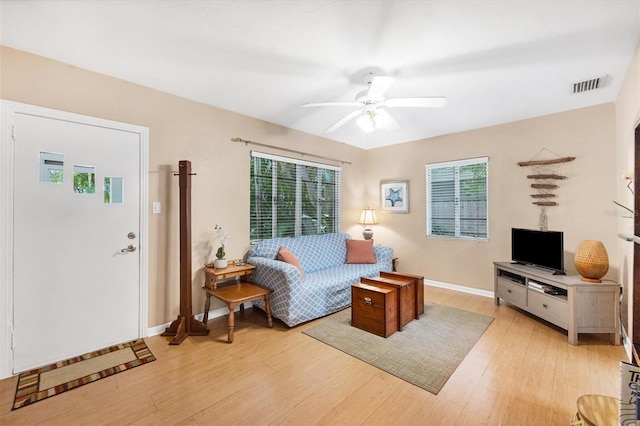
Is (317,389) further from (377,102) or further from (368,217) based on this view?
(368,217)

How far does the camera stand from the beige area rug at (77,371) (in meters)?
1.92

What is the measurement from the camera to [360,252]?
4328 millimetres

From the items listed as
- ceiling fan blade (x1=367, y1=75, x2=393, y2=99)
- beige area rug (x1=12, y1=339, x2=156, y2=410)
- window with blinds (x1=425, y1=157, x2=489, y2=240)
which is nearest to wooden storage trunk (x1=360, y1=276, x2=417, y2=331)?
window with blinds (x1=425, y1=157, x2=489, y2=240)

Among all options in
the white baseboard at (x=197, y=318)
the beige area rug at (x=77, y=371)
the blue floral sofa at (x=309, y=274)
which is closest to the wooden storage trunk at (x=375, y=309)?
the blue floral sofa at (x=309, y=274)

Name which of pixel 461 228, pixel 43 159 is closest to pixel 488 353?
pixel 461 228

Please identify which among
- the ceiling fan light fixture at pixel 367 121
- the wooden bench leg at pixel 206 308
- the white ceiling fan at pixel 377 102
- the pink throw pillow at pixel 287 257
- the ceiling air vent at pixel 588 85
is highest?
the ceiling air vent at pixel 588 85

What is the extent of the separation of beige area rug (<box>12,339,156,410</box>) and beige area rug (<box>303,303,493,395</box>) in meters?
1.57

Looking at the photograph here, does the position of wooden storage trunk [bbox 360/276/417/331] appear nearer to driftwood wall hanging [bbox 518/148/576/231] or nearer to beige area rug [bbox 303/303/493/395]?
beige area rug [bbox 303/303/493/395]

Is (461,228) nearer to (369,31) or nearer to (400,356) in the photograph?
(400,356)

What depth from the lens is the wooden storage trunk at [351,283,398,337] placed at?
2688 millimetres

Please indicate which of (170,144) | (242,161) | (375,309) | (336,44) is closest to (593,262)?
(375,309)

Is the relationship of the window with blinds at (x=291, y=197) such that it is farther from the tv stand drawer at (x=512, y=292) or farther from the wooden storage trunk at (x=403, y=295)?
the tv stand drawer at (x=512, y=292)

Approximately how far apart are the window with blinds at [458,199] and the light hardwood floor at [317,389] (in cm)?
187

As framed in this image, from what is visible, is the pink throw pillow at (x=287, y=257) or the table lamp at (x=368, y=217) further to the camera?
the table lamp at (x=368, y=217)
